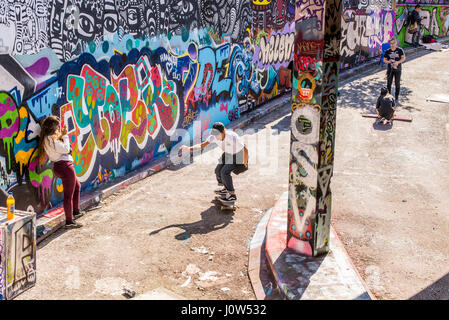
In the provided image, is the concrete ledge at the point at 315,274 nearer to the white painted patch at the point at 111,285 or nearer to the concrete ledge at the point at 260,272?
the concrete ledge at the point at 260,272

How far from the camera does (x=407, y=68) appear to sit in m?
19.5

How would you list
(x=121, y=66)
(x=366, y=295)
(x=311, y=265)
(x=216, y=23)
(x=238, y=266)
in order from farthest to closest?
1. (x=216, y=23)
2. (x=121, y=66)
3. (x=238, y=266)
4. (x=311, y=265)
5. (x=366, y=295)

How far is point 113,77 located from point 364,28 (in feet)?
48.0

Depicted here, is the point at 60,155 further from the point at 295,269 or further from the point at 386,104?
the point at 386,104

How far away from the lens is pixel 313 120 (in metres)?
5.59

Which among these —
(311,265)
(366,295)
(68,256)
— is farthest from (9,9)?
(366,295)

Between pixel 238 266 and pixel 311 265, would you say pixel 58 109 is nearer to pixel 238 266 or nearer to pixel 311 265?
pixel 238 266

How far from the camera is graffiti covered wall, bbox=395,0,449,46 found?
2381cm

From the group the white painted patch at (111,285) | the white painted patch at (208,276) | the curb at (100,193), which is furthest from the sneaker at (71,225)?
the white painted patch at (208,276)

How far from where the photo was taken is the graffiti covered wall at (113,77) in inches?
Result: 260

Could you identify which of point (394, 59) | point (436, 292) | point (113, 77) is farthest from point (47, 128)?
point (394, 59)

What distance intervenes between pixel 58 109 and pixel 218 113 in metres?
5.57

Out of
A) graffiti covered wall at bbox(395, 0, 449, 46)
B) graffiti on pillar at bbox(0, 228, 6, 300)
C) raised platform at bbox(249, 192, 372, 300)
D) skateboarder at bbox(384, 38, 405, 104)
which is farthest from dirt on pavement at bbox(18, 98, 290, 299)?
graffiti covered wall at bbox(395, 0, 449, 46)

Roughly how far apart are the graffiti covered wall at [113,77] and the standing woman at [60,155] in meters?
0.19
